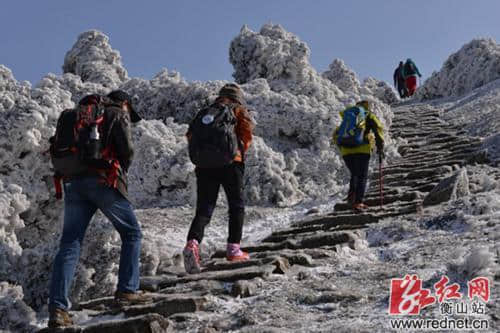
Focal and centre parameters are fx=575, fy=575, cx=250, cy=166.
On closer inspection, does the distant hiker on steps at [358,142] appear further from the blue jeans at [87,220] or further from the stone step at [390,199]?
the blue jeans at [87,220]

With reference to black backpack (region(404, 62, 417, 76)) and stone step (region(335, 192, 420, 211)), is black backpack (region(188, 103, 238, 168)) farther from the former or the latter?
black backpack (region(404, 62, 417, 76))

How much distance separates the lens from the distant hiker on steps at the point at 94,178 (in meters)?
4.10

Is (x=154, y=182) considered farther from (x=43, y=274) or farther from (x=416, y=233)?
(x=416, y=233)

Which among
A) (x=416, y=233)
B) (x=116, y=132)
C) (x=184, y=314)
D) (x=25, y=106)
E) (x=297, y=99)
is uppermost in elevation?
(x=297, y=99)

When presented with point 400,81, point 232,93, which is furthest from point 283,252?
point 400,81

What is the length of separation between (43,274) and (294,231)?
10.4 feet

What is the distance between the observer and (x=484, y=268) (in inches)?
152

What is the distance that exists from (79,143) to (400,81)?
25421 mm

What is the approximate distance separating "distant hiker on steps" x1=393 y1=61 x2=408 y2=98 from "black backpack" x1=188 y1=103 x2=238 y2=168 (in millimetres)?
23562

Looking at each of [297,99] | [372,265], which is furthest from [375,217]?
[297,99]

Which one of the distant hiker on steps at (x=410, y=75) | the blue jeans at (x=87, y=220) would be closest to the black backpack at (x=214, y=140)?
the blue jeans at (x=87, y=220)

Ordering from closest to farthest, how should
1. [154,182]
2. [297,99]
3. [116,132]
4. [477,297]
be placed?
[477,297], [116,132], [154,182], [297,99]

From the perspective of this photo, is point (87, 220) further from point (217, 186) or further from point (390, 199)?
point (390, 199)

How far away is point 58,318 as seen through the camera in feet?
12.9
